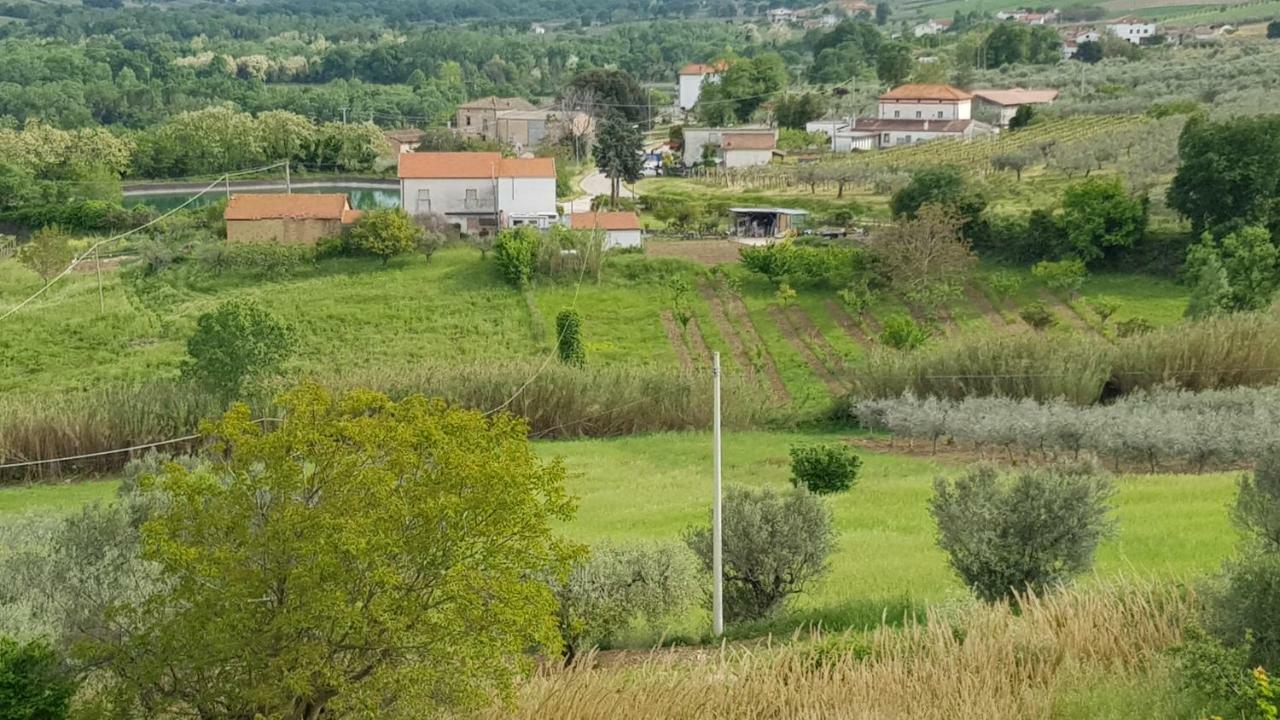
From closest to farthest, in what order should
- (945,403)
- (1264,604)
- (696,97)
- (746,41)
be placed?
1. (1264,604)
2. (945,403)
3. (696,97)
4. (746,41)

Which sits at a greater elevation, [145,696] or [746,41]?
[746,41]

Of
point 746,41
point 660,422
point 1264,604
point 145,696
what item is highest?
point 746,41

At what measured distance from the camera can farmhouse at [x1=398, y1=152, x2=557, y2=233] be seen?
48.1m

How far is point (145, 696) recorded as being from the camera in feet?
34.0

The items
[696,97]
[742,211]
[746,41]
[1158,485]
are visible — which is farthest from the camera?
[746,41]

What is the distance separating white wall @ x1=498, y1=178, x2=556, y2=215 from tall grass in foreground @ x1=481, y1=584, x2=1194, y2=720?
3803cm

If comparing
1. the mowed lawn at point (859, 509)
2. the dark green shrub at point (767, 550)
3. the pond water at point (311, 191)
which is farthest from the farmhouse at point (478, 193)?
the dark green shrub at point (767, 550)

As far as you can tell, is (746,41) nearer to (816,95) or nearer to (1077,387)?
(816,95)

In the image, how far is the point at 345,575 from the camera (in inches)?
385

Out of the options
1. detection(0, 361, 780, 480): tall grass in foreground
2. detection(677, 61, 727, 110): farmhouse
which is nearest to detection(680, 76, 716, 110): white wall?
detection(677, 61, 727, 110): farmhouse

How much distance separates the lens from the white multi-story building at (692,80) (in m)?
100

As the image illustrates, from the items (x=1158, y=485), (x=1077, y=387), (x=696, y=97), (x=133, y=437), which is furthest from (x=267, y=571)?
(x=696, y=97)

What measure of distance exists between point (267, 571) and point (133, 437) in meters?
19.5

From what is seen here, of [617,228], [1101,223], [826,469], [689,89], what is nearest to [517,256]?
[617,228]
